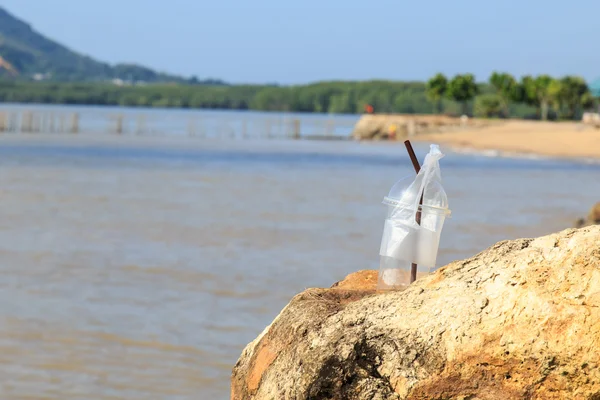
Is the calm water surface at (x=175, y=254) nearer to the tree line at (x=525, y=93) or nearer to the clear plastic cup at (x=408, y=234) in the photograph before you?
the clear plastic cup at (x=408, y=234)

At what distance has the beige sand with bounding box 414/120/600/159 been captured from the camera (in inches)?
2084

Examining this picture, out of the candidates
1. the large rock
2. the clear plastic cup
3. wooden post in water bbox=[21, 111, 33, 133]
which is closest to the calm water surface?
the clear plastic cup

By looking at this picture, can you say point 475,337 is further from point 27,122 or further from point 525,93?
point 525,93

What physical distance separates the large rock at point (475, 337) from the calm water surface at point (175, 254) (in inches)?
167

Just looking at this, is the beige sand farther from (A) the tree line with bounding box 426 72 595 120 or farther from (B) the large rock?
(B) the large rock

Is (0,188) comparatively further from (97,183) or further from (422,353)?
(422,353)

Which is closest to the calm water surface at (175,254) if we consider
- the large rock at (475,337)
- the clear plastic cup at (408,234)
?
the clear plastic cup at (408,234)

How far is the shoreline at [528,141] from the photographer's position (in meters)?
52.1

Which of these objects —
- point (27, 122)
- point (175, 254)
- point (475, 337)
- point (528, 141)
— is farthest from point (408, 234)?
point (27, 122)

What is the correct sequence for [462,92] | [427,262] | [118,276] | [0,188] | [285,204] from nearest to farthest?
[427,262], [118,276], [285,204], [0,188], [462,92]

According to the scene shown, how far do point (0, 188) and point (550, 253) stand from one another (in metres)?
25.8

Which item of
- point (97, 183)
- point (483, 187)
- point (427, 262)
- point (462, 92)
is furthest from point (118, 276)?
point (462, 92)

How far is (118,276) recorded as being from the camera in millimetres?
11766

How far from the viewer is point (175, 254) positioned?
1391 centimetres
